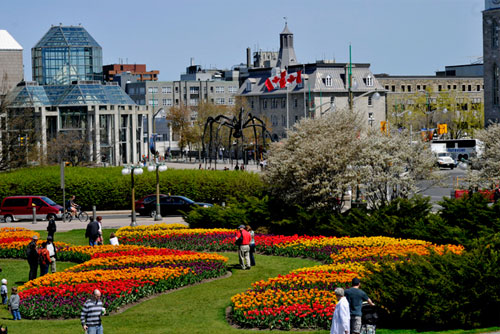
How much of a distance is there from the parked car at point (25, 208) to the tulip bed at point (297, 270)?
12.8 meters

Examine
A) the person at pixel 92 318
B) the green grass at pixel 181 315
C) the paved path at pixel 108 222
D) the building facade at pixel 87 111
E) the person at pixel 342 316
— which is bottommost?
the paved path at pixel 108 222

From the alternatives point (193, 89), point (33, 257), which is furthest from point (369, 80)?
point (33, 257)

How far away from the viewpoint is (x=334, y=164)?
3572 cm

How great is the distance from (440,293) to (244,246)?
10088 millimetres

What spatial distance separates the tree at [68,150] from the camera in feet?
289

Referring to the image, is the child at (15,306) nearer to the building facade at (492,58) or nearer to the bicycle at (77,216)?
the bicycle at (77,216)

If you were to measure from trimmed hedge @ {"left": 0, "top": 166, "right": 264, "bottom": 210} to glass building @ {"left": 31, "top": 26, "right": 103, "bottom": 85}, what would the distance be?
71.6 m

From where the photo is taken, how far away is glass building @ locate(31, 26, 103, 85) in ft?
408

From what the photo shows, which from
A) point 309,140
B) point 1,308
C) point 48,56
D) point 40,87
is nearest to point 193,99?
point 48,56

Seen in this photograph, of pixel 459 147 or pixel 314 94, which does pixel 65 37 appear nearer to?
pixel 314 94

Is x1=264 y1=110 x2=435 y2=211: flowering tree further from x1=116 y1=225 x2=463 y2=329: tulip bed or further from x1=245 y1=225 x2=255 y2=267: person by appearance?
x1=245 y1=225 x2=255 y2=267: person

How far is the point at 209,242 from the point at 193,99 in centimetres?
15952

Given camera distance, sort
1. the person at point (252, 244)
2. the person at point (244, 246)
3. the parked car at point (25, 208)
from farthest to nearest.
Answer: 1. the parked car at point (25, 208)
2. the person at point (252, 244)
3. the person at point (244, 246)

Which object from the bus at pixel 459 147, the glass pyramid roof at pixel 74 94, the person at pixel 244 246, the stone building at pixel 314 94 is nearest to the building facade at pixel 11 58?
the glass pyramid roof at pixel 74 94
